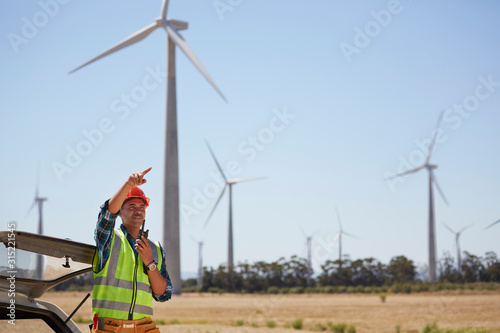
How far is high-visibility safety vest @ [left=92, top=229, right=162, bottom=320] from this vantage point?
4.91 m

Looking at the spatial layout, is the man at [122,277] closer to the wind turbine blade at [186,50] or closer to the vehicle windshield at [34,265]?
the vehicle windshield at [34,265]

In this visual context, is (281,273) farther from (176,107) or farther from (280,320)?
(280,320)

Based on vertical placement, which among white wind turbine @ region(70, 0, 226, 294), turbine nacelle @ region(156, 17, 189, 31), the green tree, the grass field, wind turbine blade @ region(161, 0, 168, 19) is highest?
wind turbine blade @ region(161, 0, 168, 19)

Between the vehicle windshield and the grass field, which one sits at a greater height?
the vehicle windshield

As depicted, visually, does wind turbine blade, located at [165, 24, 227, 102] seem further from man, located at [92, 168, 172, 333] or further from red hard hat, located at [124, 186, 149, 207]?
man, located at [92, 168, 172, 333]

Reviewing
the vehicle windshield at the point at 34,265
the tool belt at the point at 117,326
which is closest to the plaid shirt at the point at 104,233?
the vehicle windshield at the point at 34,265

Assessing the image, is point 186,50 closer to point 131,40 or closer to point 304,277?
point 131,40

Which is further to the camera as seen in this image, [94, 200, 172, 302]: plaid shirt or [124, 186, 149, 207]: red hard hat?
[124, 186, 149, 207]: red hard hat

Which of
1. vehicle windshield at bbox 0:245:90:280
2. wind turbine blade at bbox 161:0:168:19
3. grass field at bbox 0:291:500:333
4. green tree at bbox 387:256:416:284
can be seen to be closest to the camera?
vehicle windshield at bbox 0:245:90:280

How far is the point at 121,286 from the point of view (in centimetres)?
496

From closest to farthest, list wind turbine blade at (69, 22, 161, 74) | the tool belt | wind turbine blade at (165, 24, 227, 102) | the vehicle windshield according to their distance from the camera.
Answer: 1. the vehicle windshield
2. the tool belt
3. wind turbine blade at (165, 24, 227, 102)
4. wind turbine blade at (69, 22, 161, 74)

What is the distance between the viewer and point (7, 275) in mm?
4312

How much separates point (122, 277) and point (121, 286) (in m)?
0.07

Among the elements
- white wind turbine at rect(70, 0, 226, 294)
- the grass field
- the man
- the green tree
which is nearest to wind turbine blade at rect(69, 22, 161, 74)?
white wind turbine at rect(70, 0, 226, 294)
